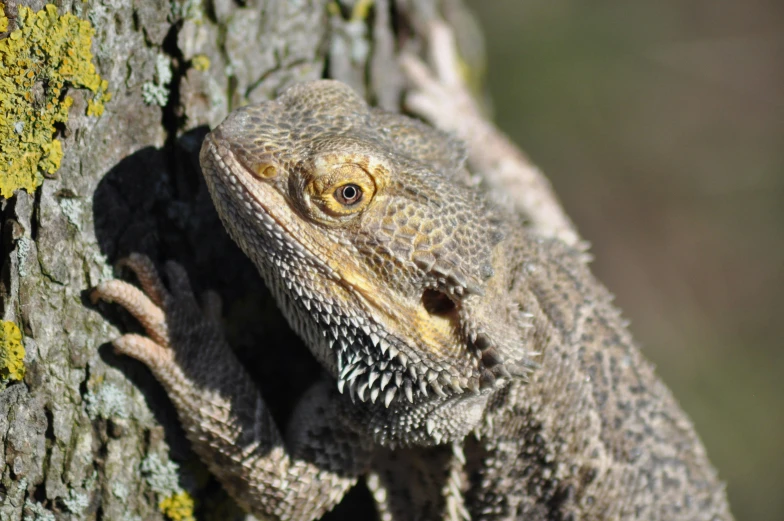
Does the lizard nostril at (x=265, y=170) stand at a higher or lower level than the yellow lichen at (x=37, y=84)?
higher

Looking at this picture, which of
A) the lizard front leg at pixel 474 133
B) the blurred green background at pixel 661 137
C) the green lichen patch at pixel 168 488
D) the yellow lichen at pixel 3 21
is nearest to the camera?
the yellow lichen at pixel 3 21

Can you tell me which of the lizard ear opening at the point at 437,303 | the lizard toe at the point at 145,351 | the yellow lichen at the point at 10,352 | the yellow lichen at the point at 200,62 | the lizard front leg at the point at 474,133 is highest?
the lizard front leg at the point at 474,133

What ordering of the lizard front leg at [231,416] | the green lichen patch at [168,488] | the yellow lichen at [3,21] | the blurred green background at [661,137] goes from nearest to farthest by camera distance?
1. the yellow lichen at [3,21]
2. the lizard front leg at [231,416]
3. the green lichen patch at [168,488]
4. the blurred green background at [661,137]

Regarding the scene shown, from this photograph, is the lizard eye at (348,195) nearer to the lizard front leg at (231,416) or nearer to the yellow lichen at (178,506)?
the lizard front leg at (231,416)

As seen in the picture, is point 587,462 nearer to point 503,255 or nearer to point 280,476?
point 503,255

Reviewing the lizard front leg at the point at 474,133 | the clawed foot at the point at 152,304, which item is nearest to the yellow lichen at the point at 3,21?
the clawed foot at the point at 152,304

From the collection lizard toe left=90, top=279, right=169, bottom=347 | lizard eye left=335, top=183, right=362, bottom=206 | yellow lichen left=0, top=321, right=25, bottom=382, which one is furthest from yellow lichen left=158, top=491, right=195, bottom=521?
lizard eye left=335, top=183, right=362, bottom=206
